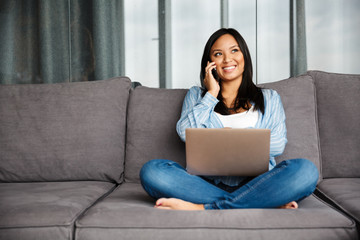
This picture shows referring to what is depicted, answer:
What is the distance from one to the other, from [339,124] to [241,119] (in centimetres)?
47

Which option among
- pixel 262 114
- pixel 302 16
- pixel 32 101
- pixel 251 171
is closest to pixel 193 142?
pixel 251 171

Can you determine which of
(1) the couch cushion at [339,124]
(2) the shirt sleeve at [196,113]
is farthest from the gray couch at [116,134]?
(2) the shirt sleeve at [196,113]

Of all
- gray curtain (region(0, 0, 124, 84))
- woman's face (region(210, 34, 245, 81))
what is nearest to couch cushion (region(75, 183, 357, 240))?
woman's face (region(210, 34, 245, 81))

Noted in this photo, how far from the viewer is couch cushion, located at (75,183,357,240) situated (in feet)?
3.17

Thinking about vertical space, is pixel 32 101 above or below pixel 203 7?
below

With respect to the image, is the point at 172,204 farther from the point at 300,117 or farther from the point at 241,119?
the point at 300,117

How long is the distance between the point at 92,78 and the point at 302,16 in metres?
1.72

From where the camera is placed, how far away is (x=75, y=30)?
9.03 ft

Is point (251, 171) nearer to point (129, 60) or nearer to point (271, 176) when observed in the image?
point (271, 176)

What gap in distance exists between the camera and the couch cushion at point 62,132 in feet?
5.21

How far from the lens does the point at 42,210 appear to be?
1071 mm

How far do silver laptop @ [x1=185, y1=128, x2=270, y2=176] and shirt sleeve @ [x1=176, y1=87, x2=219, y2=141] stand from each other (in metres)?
0.34

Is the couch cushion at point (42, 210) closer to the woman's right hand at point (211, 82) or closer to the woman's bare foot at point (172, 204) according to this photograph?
the woman's bare foot at point (172, 204)

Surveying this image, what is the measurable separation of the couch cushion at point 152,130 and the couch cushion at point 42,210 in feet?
0.89
